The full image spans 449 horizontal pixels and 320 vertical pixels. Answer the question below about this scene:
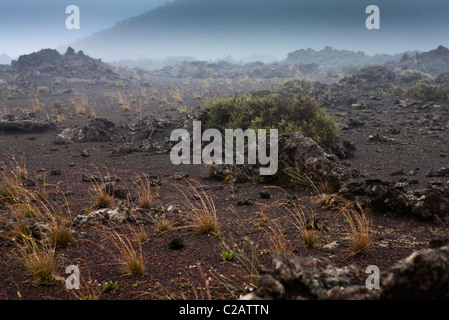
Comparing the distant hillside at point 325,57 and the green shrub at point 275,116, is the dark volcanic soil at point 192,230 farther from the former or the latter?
the distant hillside at point 325,57

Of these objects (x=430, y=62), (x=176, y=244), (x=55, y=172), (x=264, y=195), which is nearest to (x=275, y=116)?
(x=264, y=195)

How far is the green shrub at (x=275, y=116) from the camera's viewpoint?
1045 centimetres

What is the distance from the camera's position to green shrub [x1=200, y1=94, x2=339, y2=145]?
34.3ft

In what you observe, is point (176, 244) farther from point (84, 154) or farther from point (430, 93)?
point (430, 93)

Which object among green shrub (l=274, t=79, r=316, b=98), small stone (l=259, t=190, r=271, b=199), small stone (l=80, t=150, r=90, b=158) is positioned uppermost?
green shrub (l=274, t=79, r=316, b=98)

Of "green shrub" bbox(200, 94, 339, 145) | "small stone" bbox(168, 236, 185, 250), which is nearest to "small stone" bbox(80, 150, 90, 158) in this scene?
"green shrub" bbox(200, 94, 339, 145)

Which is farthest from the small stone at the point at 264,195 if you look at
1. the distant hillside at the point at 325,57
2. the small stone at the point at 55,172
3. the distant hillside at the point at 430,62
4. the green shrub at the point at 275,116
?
the distant hillside at the point at 325,57

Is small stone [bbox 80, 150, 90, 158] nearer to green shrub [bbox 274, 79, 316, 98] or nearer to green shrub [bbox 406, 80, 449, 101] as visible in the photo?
green shrub [bbox 274, 79, 316, 98]

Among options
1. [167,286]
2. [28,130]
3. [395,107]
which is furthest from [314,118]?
[28,130]

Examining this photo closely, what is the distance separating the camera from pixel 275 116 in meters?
11.5

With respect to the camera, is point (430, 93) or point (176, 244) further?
point (430, 93)

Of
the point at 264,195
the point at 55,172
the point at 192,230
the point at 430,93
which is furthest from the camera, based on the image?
the point at 430,93

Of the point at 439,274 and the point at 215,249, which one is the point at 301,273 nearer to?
the point at 439,274

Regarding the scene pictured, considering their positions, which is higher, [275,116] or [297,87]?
[297,87]
